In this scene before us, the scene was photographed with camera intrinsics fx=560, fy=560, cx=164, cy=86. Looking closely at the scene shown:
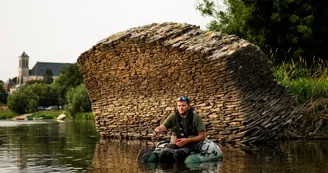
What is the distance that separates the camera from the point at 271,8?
1073 inches

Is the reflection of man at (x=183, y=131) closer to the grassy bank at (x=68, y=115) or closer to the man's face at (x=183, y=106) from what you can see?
the man's face at (x=183, y=106)

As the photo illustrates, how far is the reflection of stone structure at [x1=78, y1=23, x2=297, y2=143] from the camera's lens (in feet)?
52.7

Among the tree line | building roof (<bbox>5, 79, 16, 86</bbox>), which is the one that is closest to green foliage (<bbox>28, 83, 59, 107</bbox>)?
the tree line

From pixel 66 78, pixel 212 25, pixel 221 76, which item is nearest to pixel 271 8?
pixel 212 25

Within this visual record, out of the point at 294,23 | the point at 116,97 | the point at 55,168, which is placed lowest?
the point at 55,168

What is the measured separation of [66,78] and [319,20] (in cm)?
6768

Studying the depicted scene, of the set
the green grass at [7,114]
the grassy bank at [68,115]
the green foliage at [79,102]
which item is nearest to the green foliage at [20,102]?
the green grass at [7,114]

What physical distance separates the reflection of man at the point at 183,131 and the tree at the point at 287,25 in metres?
15.9

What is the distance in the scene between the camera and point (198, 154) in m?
11.4

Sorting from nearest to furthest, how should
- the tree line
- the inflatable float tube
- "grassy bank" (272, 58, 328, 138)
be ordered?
1. the inflatable float tube
2. "grassy bank" (272, 58, 328, 138)
3. the tree line

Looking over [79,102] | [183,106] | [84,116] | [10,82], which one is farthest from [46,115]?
[10,82]

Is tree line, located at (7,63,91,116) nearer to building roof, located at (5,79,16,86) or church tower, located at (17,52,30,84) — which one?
church tower, located at (17,52,30,84)

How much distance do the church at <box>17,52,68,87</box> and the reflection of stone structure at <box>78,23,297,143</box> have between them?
161m

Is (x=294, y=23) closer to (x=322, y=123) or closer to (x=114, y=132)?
(x=322, y=123)
